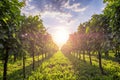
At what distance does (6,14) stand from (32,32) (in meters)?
22.3

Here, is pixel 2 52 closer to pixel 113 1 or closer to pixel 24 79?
pixel 24 79

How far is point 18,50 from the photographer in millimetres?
20156

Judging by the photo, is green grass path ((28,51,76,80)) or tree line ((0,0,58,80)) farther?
green grass path ((28,51,76,80))

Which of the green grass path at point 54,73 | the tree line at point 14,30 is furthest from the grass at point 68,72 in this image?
the tree line at point 14,30

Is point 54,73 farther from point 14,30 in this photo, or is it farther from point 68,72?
point 14,30

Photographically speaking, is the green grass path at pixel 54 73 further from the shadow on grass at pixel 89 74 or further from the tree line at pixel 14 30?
the tree line at pixel 14 30

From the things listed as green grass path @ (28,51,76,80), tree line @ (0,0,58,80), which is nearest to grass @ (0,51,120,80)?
green grass path @ (28,51,76,80)

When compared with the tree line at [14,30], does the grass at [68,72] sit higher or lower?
lower

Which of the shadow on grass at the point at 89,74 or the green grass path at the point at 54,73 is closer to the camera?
the shadow on grass at the point at 89,74

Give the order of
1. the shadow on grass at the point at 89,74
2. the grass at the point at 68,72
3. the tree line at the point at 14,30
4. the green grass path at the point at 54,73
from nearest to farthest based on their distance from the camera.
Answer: the tree line at the point at 14,30 < the shadow on grass at the point at 89,74 < the grass at the point at 68,72 < the green grass path at the point at 54,73

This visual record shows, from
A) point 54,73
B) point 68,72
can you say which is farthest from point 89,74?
point 54,73

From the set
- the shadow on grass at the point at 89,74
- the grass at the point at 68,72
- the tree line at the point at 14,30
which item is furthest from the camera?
the grass at the point at 68,72

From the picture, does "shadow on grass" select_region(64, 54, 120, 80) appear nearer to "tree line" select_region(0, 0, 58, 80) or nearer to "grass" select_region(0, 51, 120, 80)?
"grass" select_region(0, 51, 120, 80)

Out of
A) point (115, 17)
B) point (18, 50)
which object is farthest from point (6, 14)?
point (18, 50)
